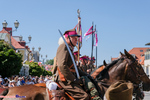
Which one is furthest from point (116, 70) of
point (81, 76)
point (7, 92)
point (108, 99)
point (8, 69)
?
point (8, 69)

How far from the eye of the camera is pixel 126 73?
23.7ft

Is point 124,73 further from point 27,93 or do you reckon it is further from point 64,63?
point 27,93

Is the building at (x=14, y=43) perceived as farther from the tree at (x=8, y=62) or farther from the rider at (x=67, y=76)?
the rider at (x=67, y=76)

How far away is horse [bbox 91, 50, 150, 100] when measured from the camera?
7.09 metres

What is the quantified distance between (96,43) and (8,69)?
36.4ft

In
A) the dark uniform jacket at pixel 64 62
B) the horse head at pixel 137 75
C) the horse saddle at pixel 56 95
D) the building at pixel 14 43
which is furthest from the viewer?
the building at pixel 14 43

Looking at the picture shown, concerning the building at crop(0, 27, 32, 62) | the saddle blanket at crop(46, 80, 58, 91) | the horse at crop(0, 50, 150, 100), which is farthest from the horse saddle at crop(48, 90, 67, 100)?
the building at crop(0, 27, 32, 62)

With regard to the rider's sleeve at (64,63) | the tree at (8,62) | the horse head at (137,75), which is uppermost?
the rider's sleeve at (64,63)

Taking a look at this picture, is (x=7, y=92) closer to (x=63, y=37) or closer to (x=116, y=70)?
(x=63, y=37)

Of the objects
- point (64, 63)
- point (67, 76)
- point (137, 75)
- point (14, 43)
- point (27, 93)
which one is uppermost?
point (14, 43)

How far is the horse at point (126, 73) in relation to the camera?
709 cm

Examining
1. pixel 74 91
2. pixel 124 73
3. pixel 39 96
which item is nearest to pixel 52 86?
pixel 39 96

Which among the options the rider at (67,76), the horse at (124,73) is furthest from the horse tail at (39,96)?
the horse at (124,73)

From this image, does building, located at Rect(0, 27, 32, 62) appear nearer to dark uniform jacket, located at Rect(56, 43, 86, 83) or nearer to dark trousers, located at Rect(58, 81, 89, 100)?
dark uniform jacket, located at Rect(56, 43, 86, 83)
